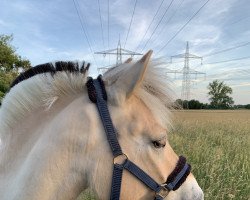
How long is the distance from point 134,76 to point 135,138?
14.3 inches

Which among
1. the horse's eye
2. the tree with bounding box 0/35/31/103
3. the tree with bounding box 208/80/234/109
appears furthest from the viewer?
the tree with bounding box 208/80/234/109

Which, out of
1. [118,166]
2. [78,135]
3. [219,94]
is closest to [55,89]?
[78,135]

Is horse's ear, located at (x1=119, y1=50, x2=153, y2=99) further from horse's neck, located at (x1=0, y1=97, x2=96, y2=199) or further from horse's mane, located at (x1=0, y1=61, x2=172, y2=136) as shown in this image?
horse's neck, located at (x1=0, y1=97, x2=96, y2=199)

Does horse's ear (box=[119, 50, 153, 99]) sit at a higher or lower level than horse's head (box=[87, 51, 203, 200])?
higher

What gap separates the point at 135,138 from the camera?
6.70ft

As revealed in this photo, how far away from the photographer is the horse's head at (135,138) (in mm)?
1993

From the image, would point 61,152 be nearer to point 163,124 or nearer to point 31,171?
point 31,171

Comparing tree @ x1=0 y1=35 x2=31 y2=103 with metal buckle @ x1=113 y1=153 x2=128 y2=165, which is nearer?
metal buckle @ x1=113 y1=153 x2=128 y2=165

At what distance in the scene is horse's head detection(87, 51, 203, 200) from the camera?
1.99 meters

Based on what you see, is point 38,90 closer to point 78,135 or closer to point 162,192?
point 78,135

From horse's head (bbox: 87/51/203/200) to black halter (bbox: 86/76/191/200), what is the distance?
3 cm

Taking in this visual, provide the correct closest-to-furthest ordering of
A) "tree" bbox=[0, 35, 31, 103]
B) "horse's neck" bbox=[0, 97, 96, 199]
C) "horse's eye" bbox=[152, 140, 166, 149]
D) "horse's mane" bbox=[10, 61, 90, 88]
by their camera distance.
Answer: "horse's neck" bbox=[0, 97, 96, 199] < "horse's eye" bbox=[152, 140, 166, 149] < "horse's mane" bbox=[10, 61, 90, 88] < "tree" bbox=[0, 35, 31, 103]

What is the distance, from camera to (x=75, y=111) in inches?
80.7

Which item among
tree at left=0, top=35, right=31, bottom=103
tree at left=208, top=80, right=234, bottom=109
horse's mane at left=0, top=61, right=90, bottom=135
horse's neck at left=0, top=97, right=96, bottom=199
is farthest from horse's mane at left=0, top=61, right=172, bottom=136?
tree at left=208, top=80, right=234, bottom=109
